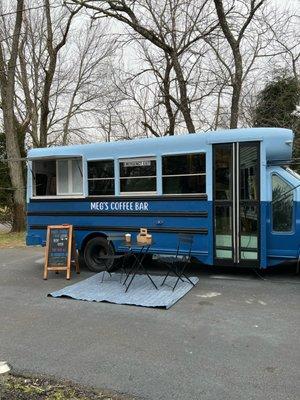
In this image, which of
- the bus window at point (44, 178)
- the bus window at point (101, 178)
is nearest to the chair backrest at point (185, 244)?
the bus window at point (101, 178)

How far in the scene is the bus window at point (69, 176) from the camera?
31.3 feet

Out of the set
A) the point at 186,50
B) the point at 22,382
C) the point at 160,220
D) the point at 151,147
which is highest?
the point at 186,50

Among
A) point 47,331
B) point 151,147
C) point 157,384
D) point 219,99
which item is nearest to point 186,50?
point 219,99

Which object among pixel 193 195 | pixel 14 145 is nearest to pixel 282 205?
pixel 193 195

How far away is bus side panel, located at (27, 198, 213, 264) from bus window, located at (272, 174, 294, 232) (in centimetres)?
115

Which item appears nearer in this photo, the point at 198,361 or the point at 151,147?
the point at 198,361

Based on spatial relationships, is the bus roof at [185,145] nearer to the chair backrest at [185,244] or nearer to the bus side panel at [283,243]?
the bus side panel at [283,243]

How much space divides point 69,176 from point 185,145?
275 centimetres

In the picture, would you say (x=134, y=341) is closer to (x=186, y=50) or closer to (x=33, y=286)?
(x=33, y=286)

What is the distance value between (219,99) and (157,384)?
19083 mm

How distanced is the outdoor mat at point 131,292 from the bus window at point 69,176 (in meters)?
2.11

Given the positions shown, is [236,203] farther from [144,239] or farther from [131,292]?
[131,292]

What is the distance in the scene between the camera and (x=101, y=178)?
9.22 meters

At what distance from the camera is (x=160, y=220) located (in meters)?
8.65
